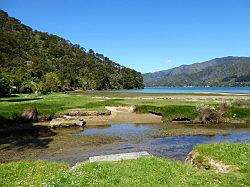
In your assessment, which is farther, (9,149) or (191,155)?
(9,149)

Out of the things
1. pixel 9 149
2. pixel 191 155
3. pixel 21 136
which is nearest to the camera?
pixel 191 155

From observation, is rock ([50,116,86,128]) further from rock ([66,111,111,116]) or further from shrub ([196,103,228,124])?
shrub ([196,103,228,124])

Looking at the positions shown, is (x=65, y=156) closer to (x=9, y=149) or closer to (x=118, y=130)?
(x=9, y=149)

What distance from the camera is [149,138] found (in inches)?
1666

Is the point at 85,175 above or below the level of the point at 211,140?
above

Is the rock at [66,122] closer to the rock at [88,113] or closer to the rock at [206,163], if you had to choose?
the rock at [88,113]

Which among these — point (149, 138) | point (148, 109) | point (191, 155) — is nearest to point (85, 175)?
point (191, 155)

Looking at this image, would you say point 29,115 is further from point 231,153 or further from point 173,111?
point 231,153

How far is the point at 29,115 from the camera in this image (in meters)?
54.7

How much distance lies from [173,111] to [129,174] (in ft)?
138

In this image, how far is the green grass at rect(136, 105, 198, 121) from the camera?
2266 inches

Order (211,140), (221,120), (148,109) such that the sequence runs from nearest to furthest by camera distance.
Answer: (211,140), (221,120), (148,109)

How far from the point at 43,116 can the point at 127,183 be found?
138 feet

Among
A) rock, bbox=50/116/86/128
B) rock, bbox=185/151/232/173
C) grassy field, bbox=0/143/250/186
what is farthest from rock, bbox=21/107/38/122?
rock, bbox=185/151/232/173
